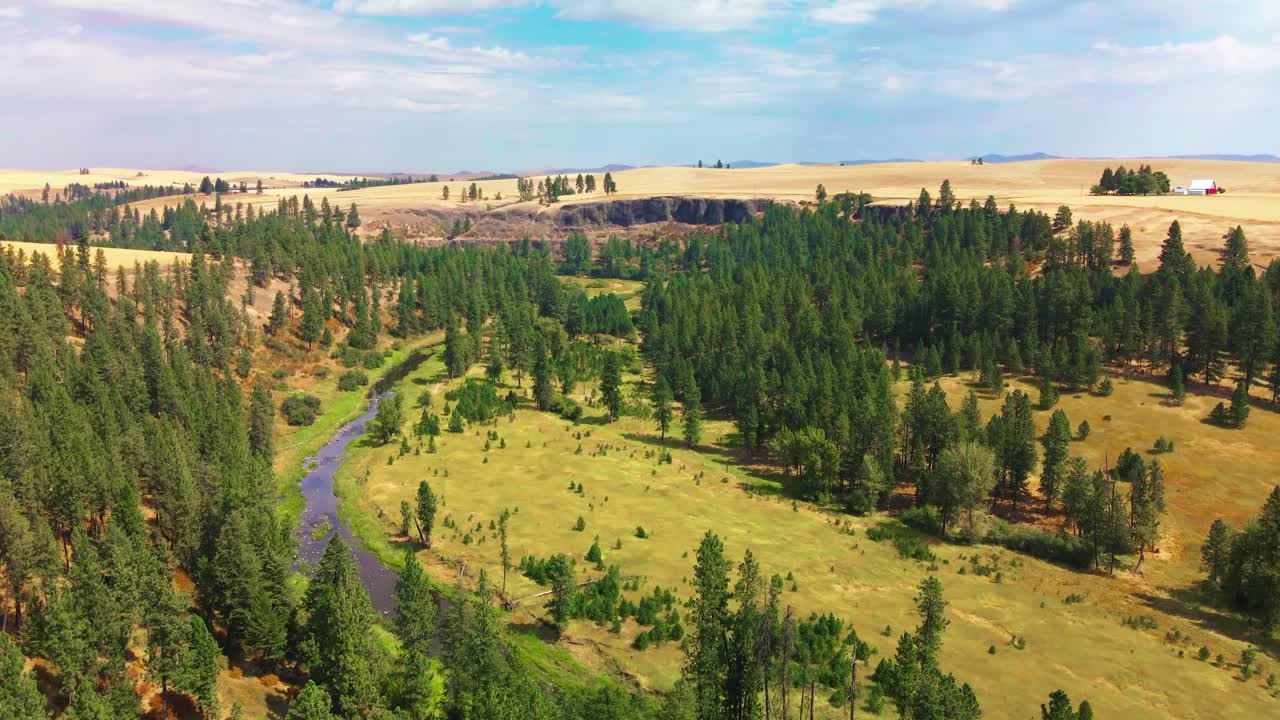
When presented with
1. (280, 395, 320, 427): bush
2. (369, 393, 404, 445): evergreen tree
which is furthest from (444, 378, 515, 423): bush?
(280, 395, 320, 427): bush

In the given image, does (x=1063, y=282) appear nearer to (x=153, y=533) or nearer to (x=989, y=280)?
(x=989, y=280)

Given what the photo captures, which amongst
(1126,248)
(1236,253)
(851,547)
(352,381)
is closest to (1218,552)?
(851,547)

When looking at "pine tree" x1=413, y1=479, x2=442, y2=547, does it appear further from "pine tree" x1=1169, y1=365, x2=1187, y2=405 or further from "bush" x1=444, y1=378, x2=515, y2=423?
"pine tree" x1=1169, y1=365, x2=1187, y2=405

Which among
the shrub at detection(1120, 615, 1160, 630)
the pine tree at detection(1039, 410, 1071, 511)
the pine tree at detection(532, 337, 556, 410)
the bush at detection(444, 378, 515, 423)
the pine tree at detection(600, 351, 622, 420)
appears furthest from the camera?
the pine tree at detection(532, 337, 556, 410)

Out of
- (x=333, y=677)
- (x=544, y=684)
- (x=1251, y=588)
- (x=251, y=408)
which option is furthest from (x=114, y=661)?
(x=1251, y=588)

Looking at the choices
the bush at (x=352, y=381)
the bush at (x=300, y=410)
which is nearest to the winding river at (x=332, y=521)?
the bush at (x=300, y=410)

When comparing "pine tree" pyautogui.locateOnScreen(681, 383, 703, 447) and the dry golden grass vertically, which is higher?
the dry golden grass
